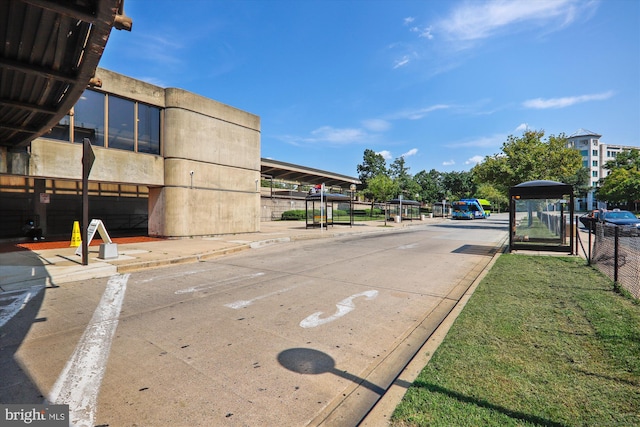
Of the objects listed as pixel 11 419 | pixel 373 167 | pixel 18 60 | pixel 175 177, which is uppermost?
pixel 373 167

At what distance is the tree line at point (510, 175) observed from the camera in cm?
2548

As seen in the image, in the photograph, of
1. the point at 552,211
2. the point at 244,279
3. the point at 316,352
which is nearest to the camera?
the point at 316,352

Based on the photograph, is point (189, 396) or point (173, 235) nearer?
point (189, 396)

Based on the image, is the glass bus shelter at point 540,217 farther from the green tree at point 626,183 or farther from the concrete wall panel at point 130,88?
the green tree at point 626,183

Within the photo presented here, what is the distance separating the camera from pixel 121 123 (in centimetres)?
1487

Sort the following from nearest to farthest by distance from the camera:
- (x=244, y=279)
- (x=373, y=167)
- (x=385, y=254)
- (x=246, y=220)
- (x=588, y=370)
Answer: (x=588, y=370), (x=244, y=279), (x=385, y=254), (x=246, y=220), (x=373, y=167)

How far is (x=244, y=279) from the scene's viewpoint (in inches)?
318

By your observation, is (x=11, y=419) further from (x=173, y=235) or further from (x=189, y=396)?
(x=173, y=235)

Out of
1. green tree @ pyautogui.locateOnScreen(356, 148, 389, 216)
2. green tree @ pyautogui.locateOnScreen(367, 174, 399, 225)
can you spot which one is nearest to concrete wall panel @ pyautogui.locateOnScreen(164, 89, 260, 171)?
green tree @ pyautogui.locateOnScreen(367, 174, 399, 225)

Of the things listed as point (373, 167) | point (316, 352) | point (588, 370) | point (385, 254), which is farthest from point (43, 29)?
point (373, 167)

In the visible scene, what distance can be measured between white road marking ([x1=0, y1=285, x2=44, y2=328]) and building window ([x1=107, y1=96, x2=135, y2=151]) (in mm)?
9622

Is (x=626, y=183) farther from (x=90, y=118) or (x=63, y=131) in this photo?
(x=63, y=131)

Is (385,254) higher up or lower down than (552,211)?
lower down

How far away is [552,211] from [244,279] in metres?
15.4
